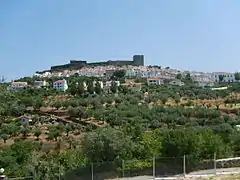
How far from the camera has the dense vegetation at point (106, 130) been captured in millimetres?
18953

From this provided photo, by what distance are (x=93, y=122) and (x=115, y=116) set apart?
147 inches

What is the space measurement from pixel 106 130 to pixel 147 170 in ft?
12.5

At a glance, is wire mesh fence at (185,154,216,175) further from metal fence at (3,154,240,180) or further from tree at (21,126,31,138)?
tree at (21,126,31,138)

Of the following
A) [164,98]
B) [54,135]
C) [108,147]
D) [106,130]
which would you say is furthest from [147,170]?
[164,98]

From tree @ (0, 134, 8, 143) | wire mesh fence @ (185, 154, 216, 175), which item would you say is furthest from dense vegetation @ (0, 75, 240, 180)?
wire mesh fence @ (185, 154, 216, 175)

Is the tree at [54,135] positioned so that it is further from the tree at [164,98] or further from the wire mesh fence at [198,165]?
the wire mesh fence at [198,165]

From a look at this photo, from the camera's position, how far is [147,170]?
674 inches

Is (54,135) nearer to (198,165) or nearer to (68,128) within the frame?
(68,128)

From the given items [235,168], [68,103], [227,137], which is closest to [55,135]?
[68,103]

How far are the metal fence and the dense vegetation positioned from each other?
168mm

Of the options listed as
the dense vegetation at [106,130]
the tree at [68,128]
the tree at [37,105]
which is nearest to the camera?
the dense vegetation at [106,130]

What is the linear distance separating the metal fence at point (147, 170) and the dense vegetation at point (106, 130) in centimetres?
17

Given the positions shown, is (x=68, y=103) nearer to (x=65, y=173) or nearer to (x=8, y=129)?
(x=8, y=129)

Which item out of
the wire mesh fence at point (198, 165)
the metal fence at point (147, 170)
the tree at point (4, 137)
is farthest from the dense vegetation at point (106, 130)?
the wire mesh fence at point (198, 165)
